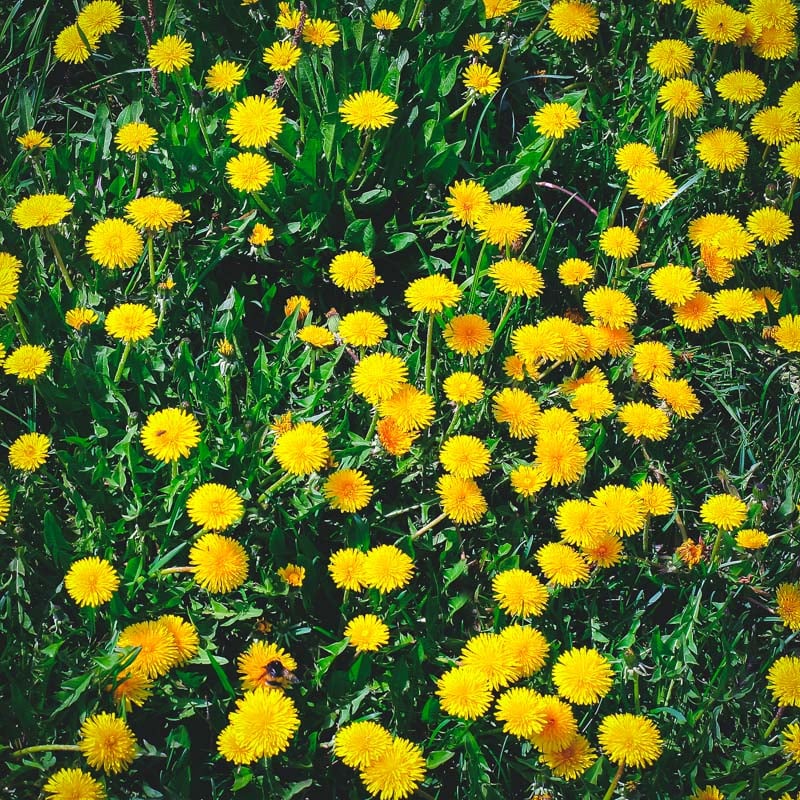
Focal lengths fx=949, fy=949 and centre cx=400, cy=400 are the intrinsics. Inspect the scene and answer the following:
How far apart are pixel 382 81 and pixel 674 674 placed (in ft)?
6.38

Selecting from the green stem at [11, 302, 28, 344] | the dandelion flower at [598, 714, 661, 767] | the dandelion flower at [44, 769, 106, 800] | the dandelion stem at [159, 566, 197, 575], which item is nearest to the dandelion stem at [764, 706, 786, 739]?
the dandelion flower at [598, 714, 661, 767]

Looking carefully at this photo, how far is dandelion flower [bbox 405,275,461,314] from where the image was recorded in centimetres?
254

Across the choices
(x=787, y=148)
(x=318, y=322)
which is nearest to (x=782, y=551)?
(x=787, y=148)

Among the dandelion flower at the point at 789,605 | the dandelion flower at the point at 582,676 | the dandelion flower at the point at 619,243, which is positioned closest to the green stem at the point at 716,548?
the dandelion flower at the point at 789,605

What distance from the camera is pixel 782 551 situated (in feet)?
8.32

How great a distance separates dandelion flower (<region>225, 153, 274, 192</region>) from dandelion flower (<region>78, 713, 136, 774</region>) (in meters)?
1.46

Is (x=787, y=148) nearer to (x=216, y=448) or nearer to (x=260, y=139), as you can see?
(x=260, y=139)

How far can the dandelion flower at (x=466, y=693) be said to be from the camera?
208 centimetres

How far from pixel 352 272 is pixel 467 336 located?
38 centimetres

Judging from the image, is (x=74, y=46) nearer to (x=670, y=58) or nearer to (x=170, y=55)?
(x=170, y=55)

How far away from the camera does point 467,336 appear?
2.57 metres

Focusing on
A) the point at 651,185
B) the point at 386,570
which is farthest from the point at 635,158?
the point at 386,570

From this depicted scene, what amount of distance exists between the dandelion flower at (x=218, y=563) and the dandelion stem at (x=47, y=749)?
1.38ft

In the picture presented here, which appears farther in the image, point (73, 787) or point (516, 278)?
point (516, 278)
